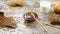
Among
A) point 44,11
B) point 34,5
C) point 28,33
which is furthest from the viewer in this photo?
point 34,5

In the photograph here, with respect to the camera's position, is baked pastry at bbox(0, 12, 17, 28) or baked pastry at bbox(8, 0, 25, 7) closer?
baked pastry at bbox(0, 12, 17, 28)

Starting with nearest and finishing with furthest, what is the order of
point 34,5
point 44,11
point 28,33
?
point 28,33
point 44,11
point 34,5

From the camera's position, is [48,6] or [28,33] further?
[48,6]

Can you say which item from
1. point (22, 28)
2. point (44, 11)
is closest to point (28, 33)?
point (22, 28)

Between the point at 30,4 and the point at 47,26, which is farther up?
the point at 30,4

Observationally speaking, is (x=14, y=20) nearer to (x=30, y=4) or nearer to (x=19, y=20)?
(x=19, y=20)

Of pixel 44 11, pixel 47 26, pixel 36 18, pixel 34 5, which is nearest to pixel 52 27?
pixel 47 26

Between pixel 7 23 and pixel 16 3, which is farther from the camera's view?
pixel 16 3

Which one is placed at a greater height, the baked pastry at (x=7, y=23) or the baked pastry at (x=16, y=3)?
the baked pastry at (x=16, y=3)

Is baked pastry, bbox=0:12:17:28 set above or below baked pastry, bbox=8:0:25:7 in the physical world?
below

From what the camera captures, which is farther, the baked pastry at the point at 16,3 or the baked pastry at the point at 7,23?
the baked pastry at the point at 16,3
